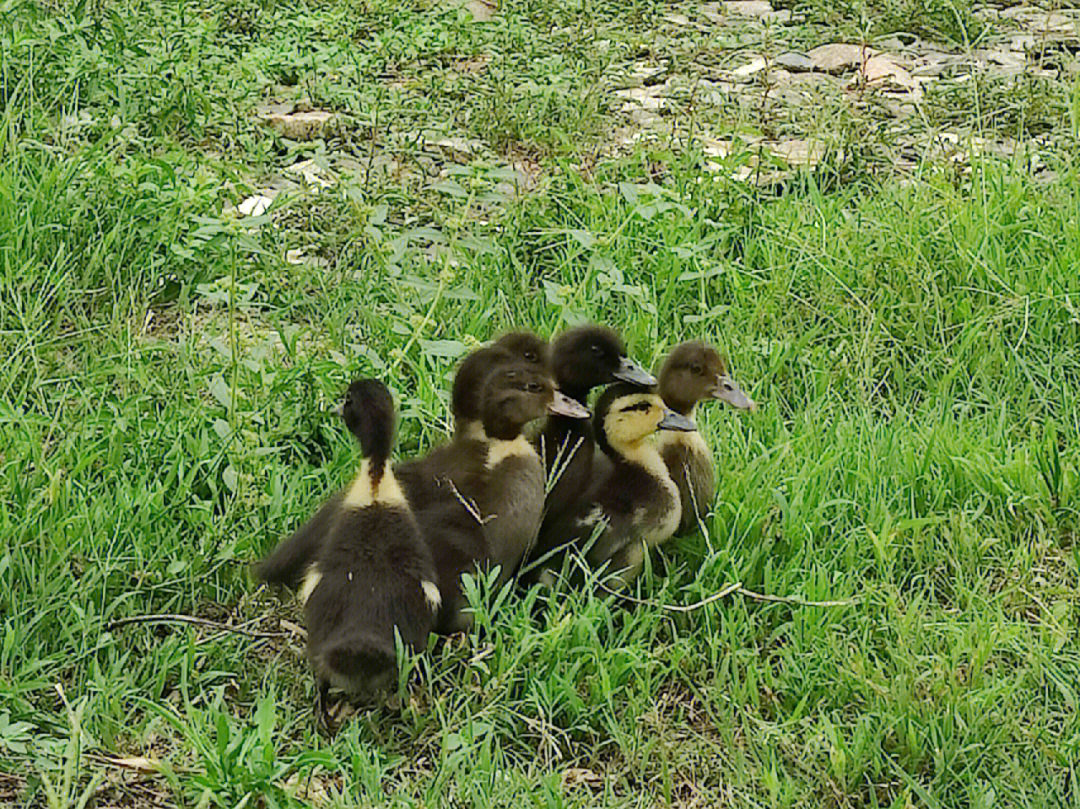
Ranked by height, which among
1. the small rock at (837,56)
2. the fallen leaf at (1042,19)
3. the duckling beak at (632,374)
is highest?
the duckling beak at (632,374)

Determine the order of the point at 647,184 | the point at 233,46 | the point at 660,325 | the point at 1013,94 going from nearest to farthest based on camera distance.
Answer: the point at 660,325
the point at 647,184
the point at 1013,94
the point at 233,46

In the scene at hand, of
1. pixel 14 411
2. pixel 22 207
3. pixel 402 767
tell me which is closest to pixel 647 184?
pixel 22 207

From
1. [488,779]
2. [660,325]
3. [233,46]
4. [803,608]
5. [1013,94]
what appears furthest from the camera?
[233,46]

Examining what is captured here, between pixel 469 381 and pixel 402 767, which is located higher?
pixel 469 381

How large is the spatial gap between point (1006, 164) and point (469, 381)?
10.2ft

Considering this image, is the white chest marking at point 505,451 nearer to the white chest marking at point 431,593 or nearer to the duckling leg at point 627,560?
the duckling leg at point 627,560

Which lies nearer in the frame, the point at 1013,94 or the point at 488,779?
the point at 488,779

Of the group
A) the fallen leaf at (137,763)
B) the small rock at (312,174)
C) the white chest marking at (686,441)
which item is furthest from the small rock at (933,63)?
the fallen leaf at (137,763)

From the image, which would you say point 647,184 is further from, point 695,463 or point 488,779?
point 488,779

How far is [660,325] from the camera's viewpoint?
5.82 m

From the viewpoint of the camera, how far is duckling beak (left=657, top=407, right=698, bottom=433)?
4.61 metres

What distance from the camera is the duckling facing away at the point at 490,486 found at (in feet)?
13.7

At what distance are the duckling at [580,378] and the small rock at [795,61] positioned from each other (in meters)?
3.88

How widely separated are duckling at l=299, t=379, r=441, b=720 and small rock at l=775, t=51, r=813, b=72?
4.66 metres
